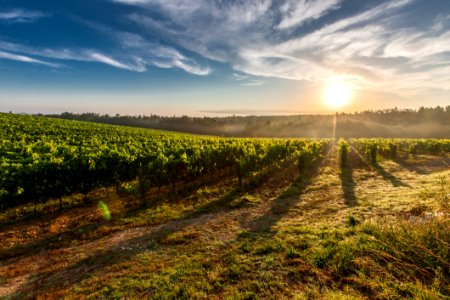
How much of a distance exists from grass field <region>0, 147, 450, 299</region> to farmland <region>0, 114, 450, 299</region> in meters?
0.04

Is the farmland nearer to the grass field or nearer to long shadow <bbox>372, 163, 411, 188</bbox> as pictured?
the grass field

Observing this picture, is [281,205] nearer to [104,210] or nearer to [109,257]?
[109,257]

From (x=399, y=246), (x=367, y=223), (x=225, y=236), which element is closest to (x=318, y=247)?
(x=399, y=246)

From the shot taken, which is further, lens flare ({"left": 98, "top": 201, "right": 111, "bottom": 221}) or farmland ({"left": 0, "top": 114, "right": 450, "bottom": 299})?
Answer: lens flare ({"left": 98, "top": 201, "right": 111, "bottom": 221})

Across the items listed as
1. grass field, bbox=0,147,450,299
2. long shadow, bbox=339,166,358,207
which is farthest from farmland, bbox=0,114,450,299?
long shadow, bbox=339,166,358,207

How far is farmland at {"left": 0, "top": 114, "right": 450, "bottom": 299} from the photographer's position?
5.11m

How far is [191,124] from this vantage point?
115 metres

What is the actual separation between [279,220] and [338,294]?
4934mm

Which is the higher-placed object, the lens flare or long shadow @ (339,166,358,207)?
long shadow @ (339,166,358,207)

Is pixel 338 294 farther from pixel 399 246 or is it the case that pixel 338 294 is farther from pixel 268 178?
pixel 268 178

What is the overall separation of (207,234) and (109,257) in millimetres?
3182

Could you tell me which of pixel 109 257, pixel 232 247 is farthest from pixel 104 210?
pixel 232 247

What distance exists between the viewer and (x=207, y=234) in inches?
330

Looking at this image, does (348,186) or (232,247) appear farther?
(348,186)
